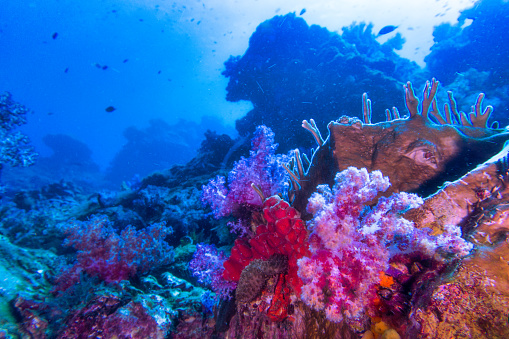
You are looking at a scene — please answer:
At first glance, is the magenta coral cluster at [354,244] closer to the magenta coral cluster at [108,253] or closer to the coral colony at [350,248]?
the coral colony at [350,248]

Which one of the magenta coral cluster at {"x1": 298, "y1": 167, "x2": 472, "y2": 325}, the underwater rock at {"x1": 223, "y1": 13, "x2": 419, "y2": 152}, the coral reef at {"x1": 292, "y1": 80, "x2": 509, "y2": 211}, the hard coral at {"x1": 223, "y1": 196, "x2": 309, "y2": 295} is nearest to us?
the magenta coral cluster at {"x1": 298, "y1": 167, "x2": 472, "y2": 325}

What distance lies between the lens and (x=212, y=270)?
2.72 meters

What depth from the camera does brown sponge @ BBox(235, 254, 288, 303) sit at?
2.08 metres

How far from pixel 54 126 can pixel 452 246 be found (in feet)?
434

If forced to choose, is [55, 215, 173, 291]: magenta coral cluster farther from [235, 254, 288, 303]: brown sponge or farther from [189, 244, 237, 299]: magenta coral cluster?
[235, 254, 288, 303]: brown sponge

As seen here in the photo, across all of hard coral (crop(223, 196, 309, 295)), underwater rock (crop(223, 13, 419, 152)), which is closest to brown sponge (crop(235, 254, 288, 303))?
hard coral (crop(223, 196, 309, 295))

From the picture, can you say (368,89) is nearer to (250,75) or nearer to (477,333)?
(250,75)

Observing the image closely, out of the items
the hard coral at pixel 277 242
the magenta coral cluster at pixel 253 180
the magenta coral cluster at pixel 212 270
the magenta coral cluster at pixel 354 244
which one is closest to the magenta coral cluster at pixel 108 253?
the magenta coral cluster at pixel 212 270

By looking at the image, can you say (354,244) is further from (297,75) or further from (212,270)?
(297,75)

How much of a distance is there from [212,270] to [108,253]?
2087 mm

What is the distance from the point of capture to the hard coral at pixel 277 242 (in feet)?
6.80

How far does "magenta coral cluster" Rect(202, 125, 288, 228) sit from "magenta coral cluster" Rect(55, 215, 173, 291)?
1.64 meters

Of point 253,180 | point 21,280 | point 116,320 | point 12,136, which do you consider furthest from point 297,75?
point 12,136

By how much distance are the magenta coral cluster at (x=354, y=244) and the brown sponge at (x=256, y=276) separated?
16.6 inches
